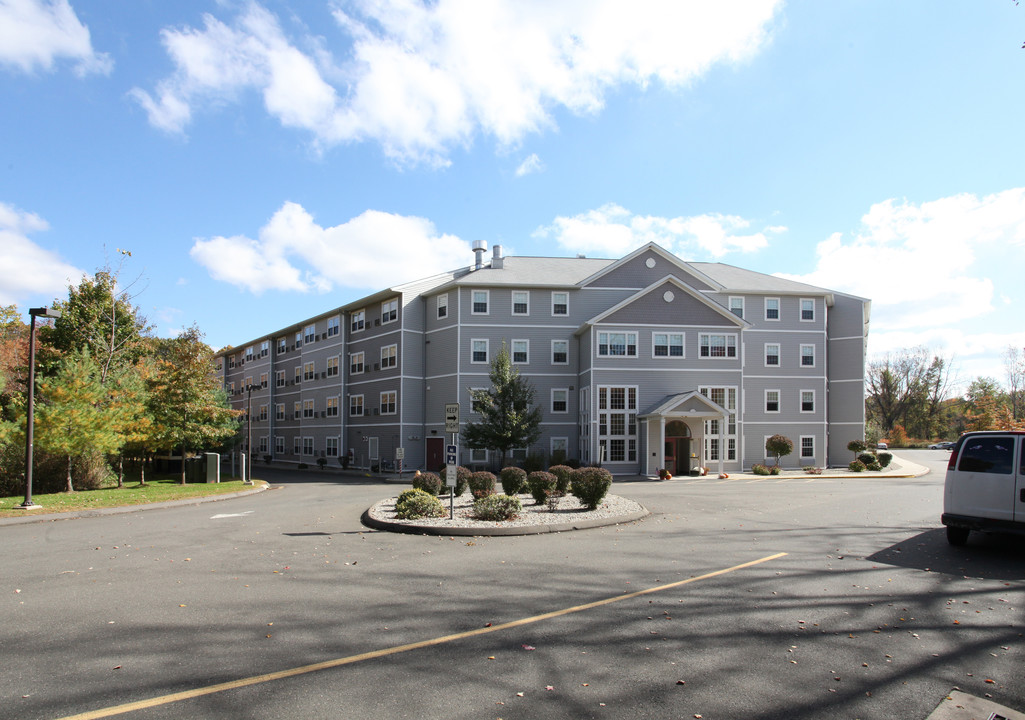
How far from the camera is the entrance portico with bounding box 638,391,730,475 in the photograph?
34031 mm

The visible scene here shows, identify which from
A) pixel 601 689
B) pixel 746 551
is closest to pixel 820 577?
pixel 746 551

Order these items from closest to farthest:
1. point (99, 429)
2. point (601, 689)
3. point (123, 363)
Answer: point (601, 689), point (99, 429), point (123, 363)

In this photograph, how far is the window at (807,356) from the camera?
41.5 meters

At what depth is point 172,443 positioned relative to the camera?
30.7 metres

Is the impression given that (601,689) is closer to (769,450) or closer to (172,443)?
(172,443)

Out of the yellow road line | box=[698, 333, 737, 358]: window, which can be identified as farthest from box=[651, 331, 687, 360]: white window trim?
the yellow road line

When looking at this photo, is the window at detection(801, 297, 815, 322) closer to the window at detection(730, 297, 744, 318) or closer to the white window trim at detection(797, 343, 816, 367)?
the white window trim at detection(797, 343, 816, 367)

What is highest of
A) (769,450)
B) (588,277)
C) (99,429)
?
(588,277)

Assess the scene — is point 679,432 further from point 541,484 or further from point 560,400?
point 541,484

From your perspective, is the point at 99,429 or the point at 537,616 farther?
the point at 99,429

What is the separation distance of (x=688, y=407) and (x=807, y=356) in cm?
1280

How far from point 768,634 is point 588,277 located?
34.3 m

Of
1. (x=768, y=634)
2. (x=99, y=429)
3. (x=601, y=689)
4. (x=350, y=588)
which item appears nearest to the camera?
(x=601, y=689)

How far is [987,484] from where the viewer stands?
10.6 meters
